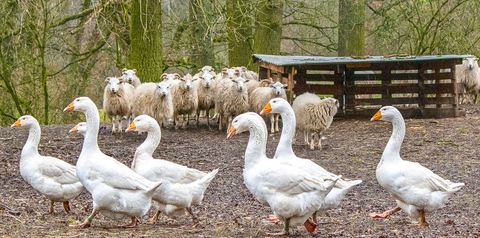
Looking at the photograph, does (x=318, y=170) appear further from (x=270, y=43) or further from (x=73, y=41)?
(x=73, y=41)

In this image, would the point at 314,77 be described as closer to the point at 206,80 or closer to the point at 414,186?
the point at 206,80

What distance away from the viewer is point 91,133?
557cm

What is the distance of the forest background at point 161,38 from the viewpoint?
16.1 meters

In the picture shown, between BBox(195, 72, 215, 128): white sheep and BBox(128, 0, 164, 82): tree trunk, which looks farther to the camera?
BBox(128, 0, 164, 82): tree trunk

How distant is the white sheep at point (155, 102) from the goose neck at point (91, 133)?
23.2 ft

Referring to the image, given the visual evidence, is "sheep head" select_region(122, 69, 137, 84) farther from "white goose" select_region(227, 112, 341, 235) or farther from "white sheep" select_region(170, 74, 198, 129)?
"white goose" select_region(227, 112, 341, 235)

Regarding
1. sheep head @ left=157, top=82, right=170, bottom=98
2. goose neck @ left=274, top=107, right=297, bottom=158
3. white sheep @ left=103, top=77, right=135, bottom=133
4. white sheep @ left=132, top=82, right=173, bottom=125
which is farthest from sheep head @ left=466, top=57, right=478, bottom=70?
goose neck @ left=274, top=107, right=297, bottom=158

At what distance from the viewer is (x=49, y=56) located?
20.3 metres

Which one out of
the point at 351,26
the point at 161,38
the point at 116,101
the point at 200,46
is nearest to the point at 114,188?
the point at 116,101

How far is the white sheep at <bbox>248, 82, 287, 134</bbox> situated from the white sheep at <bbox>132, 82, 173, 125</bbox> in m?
2.44

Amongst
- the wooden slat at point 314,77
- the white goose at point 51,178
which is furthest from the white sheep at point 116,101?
the white goose at point 51,178

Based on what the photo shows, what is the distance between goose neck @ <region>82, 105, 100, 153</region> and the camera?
17.9 feet

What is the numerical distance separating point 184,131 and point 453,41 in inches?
492

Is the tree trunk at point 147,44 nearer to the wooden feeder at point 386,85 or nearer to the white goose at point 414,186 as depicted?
the wooden feeder at point 386,85
